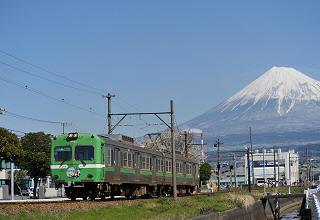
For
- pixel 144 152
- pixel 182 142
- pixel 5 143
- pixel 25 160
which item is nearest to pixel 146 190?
pixel 144 152

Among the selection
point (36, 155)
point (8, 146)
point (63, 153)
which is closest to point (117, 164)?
point (63, 153)

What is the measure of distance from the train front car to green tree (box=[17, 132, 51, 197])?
42.2 meters

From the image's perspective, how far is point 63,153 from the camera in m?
38.5

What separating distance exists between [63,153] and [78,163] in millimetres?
1148

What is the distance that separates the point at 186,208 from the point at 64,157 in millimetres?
7206

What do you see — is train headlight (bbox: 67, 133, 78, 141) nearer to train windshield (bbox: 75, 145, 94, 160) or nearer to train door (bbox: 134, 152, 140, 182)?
train windshield (bbox: 75, 145, 94, 160)

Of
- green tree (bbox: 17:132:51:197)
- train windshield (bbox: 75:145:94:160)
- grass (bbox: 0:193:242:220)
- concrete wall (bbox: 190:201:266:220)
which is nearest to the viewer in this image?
grass (bbox: 0:193:242:220)

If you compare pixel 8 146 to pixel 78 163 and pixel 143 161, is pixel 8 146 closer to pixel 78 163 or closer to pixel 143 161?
pixel 143 161

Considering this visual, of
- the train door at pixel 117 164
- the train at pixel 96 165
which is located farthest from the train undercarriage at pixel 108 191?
the train door at pixel 117 164

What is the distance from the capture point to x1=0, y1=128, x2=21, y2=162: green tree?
58906mm

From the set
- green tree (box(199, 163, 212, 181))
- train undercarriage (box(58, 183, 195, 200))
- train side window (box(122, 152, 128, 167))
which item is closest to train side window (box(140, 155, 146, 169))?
train undercarriage (box(58, 183, 195, 200))

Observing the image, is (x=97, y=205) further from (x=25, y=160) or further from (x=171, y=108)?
(x=25, y=160)

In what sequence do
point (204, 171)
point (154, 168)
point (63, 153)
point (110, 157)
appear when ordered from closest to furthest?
point (63, 153) → point (110, 157) → point (154, 168) → point (204, 171)

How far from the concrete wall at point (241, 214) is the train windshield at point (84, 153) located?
25.1ft
